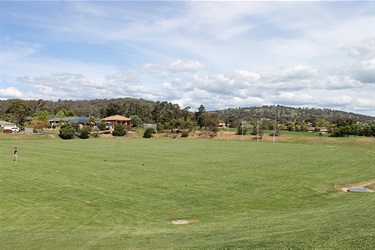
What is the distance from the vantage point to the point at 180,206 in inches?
908

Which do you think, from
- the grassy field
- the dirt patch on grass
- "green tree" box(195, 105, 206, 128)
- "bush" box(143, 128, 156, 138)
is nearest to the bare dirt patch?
the grassy field

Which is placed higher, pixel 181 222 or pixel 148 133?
pixel 148 133

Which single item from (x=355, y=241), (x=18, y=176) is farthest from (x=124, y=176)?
(x=355, y=241)

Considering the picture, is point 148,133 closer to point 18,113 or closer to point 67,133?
point 67,133

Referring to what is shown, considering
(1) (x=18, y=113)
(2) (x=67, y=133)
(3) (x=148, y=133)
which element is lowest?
(2) (x=67, y=133)

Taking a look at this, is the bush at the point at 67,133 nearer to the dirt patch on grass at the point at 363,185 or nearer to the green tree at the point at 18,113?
the green tree at the point at 18,113

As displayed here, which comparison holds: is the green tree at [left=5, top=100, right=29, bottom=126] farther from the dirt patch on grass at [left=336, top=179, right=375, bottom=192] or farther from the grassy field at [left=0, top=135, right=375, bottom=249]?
the dirt patch on grass at [left=336, top=179, right=375, bottom=192]

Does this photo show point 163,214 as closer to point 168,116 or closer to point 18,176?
point 18,176

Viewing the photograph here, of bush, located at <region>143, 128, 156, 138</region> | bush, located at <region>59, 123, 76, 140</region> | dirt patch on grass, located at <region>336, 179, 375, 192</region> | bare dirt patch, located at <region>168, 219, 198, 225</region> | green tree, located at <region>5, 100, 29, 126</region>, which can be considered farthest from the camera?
green tree, located at <region>5, 100, 29, 126</region>

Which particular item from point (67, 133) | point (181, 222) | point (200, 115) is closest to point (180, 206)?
point (181, 222)

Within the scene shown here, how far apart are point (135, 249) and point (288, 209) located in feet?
41.5

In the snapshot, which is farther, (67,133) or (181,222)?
(67,133)

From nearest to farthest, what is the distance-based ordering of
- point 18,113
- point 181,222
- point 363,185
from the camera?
point 181,222 < point 363,185 < point 18,113

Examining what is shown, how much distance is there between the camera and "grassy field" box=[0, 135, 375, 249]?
13406 millimetres
